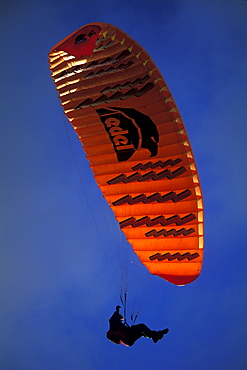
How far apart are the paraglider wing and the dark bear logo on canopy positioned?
18 millimetres

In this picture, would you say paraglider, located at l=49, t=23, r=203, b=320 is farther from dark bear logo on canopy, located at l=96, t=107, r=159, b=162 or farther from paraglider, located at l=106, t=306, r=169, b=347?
paraglider, located at l=106, t=306, r=169, b=347

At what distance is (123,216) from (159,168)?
4.65ft

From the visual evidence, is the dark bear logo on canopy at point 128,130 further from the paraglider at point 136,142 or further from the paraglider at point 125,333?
the paraglider at point 125,333

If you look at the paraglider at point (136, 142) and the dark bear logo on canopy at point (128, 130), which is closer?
the paraglider at point (136, 142)

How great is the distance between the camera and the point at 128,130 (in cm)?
796

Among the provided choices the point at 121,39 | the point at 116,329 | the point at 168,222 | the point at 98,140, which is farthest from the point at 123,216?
the point at 121,39

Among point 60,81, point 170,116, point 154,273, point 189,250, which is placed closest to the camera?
point 170,116

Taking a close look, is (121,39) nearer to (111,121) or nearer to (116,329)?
(111,121)

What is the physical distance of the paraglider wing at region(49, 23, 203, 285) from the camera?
713 cm

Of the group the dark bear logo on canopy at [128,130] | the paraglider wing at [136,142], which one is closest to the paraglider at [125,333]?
the paraglider wing at [136,142]

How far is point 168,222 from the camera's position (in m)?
8.45

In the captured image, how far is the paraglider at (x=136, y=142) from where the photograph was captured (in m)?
7.13

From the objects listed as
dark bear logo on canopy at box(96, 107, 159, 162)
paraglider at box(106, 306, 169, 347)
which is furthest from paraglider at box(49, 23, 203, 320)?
paraglider at box(106, 306, 169, 347)

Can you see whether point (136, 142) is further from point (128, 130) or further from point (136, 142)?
point (128, 130)
